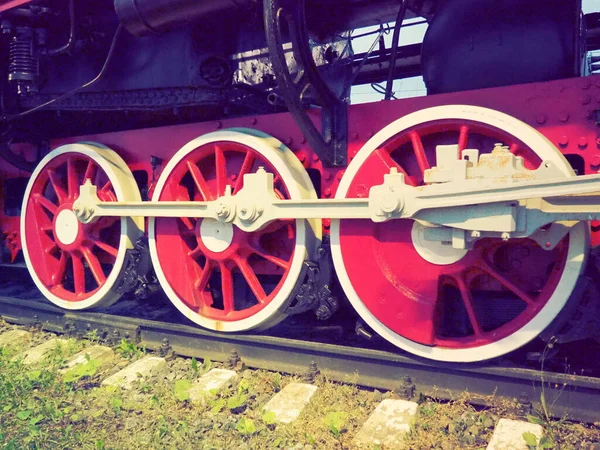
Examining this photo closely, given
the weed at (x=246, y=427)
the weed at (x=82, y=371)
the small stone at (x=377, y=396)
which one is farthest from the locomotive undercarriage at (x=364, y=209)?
the weed at (x=246, y=427)

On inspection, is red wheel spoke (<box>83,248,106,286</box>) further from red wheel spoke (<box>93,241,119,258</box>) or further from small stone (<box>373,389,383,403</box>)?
small stone (<box>373,389,383,403</box>)

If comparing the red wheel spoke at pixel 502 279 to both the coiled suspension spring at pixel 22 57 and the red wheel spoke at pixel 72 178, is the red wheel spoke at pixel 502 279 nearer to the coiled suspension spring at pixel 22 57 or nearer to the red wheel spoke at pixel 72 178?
the red wheel spoke at pixel 72 178

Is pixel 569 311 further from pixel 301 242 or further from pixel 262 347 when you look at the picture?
pixel 262 347

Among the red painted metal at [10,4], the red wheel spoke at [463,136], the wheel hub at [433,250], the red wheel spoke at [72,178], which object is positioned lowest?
the wheel hub at [433,250]

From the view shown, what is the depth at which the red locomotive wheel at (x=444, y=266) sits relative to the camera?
213 centimetres

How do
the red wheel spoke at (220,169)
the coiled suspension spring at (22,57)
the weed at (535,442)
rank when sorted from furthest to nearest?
the coiled suspension spring at (22,57) → the red wheel spoke at (220,169) → the weed at (535,442)

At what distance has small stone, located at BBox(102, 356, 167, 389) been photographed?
2.66 m

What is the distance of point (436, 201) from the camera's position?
2.15 m

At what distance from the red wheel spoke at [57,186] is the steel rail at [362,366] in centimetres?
76

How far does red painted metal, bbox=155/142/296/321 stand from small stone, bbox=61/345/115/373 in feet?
1.79

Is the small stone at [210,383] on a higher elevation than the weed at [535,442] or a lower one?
lower

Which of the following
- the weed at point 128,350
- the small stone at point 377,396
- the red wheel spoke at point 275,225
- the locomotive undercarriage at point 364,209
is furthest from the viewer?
the weed at point 128,350

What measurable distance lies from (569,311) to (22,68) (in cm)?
325

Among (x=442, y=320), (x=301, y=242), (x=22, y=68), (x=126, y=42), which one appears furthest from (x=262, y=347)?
(x=22, y=68)
